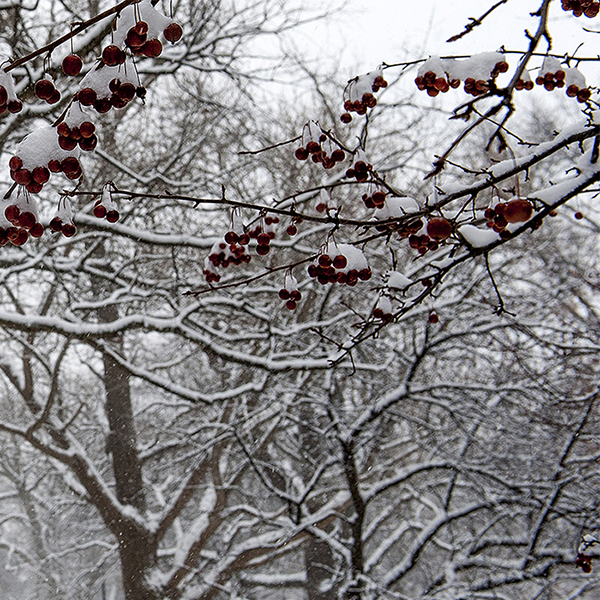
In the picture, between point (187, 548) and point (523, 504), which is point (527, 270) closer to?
point (523, 504)

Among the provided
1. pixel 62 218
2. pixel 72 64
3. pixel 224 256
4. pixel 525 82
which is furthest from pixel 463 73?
pixel 224 256

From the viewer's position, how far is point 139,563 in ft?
22.8

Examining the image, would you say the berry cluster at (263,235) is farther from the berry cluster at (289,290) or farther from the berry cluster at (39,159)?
the berry cluster at (39,159)

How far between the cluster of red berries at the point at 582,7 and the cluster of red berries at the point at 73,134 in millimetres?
1602

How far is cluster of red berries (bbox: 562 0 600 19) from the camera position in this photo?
5.88 feet

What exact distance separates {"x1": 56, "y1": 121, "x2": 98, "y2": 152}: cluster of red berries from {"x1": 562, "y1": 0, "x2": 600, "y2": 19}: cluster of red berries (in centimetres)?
160

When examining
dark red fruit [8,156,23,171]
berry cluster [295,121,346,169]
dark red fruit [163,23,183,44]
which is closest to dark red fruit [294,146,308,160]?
berry cluster [295,121,346,169]

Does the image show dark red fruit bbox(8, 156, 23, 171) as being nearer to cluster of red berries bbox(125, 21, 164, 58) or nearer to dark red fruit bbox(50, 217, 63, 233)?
cluster of red berries bbox(125, 21, 164, 58)

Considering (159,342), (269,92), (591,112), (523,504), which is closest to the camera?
(591,112)

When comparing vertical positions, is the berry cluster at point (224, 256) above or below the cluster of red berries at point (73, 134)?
above

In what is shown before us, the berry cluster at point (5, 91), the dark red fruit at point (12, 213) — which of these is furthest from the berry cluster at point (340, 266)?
the berry cluster at point (5, 91)

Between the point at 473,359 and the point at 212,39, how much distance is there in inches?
211

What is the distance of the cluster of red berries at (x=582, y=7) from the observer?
1792mm

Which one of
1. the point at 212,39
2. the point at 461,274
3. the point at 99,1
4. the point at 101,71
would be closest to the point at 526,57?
the point at 101,71
